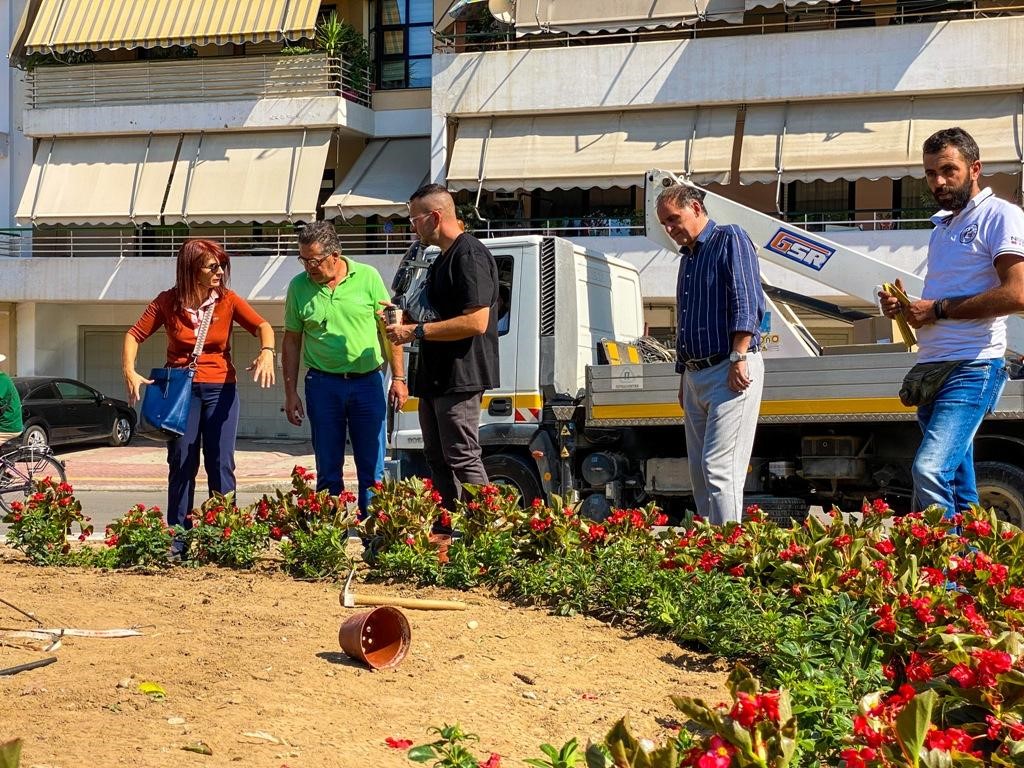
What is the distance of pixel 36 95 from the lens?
27734mm

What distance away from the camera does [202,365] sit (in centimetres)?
728

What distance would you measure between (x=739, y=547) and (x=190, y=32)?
75.9 ft

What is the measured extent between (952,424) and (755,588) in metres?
1.26

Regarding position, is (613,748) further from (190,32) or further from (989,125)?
(190,32)

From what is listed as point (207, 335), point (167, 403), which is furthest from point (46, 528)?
point (207, 335)

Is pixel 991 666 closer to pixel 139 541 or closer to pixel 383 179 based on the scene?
pixel 139 541

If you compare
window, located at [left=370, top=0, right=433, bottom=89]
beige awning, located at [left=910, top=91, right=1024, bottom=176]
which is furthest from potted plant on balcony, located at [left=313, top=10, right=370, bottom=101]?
beige awning, located at [left=910, top=91, right=1024, bottom=176]

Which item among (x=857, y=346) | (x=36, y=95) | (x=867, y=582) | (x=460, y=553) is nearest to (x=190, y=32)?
(x=36, y=95)

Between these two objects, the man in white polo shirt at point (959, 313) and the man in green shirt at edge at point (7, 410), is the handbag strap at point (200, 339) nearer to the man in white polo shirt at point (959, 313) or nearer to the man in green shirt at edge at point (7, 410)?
the man in white polo shirt at point (959, 313)

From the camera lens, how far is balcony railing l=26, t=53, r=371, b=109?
2600 centimetres

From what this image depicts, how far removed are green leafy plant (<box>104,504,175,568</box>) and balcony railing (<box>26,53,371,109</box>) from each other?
65.9 ft

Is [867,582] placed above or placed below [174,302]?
below

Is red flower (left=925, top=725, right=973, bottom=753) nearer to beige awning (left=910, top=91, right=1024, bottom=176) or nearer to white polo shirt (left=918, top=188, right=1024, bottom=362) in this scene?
white polo shirt (left=918, top=188, right=1024, bottom=362)

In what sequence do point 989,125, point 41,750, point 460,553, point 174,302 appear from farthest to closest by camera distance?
point 989,125, point 174,302, point 460,553, point 41,750
